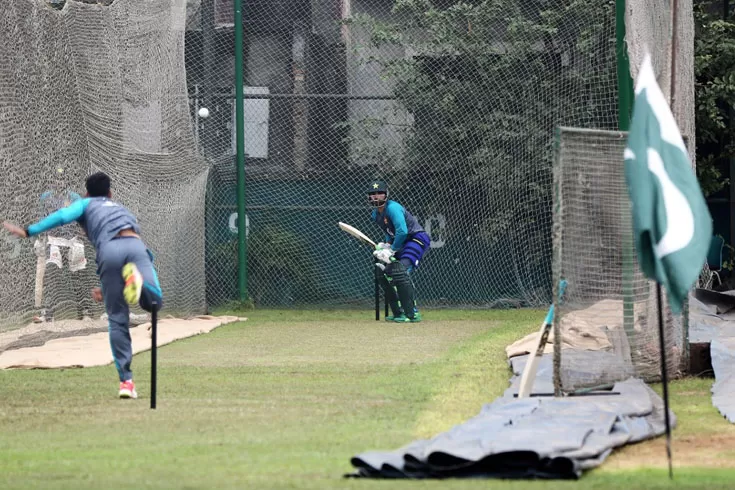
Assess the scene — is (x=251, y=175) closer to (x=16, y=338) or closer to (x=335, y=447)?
(x=16, y=338)

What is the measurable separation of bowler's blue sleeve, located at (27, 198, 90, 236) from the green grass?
1.29 metres

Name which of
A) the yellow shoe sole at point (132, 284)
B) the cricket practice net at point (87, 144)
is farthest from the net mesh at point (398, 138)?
the yellow shoe sole at point (132, 284)

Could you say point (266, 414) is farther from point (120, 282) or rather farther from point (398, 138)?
point (398, 138)

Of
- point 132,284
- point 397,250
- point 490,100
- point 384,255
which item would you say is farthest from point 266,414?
point 490,100

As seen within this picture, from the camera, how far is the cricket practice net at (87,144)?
1518cm

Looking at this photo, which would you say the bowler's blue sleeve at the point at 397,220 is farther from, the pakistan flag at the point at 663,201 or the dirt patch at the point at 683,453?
the pakistan flag at the point at 663,201

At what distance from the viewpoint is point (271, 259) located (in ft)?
69.2

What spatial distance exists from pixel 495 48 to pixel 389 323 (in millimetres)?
5249

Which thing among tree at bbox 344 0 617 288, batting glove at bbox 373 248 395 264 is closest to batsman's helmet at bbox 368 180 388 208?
batting glove at bbox 373 248 395 264

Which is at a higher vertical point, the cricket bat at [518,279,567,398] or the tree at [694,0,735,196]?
the tree at [694,0,735,196]

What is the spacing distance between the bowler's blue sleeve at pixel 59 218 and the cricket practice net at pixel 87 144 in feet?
15.3

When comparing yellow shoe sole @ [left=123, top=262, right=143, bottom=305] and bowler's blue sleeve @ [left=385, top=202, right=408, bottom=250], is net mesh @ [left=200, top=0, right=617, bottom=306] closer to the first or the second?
bowler's blue sleeve @ [left=385, top=202, right=408, bottom=250]

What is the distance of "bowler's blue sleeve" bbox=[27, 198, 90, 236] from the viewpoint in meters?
9.95

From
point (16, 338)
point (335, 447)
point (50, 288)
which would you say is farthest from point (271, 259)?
point (335, 447)
